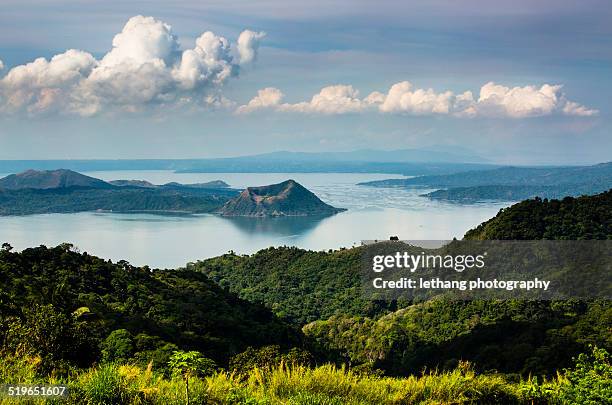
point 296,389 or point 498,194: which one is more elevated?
point 498,194

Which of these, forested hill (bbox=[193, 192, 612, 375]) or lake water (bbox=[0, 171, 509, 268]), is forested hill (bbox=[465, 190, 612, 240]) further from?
lake water (bbox=[0, 171, 509, 268])

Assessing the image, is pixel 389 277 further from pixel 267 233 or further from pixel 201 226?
pixel 201 226

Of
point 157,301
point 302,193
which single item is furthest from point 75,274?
point 302,193

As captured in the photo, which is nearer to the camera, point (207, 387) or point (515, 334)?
point (207, 387)

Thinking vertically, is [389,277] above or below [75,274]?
below
